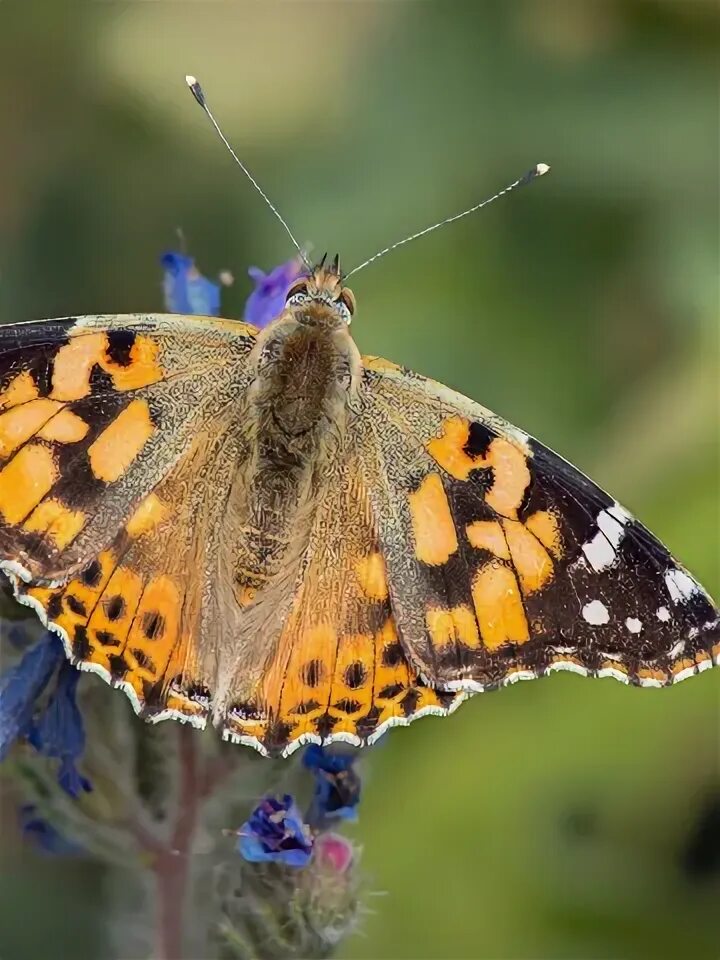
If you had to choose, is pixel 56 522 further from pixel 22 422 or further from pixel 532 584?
pixel 532 584

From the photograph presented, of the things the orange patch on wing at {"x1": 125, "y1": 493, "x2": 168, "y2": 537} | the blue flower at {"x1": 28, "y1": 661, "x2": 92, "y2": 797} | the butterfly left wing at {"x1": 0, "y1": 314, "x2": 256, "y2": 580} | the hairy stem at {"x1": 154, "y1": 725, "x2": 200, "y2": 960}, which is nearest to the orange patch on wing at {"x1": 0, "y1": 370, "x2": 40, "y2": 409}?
the butterfly left wing at {"x1": 0, "y1": 314, "x2": 256, "y2": 580}

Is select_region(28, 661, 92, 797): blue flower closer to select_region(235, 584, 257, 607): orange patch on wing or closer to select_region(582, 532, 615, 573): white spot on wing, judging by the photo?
select_region(235, 584, 257, 607): orange patch on wing

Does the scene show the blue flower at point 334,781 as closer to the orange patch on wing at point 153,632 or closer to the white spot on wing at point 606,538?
the orange patch on wing at point 153,632

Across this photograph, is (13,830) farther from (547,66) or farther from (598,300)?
(547,66)

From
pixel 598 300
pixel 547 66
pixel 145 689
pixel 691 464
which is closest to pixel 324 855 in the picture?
pixel 145 689

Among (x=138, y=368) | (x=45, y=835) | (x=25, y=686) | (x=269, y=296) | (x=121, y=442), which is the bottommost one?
(x=45, y=835)

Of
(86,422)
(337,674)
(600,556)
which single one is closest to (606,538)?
(600,556)
